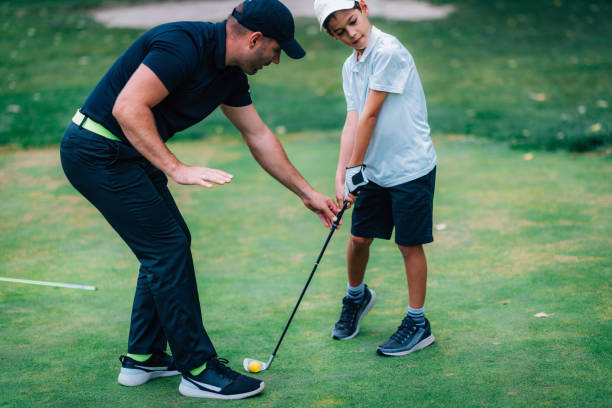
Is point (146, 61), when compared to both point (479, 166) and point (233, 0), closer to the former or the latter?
point (479, 166)

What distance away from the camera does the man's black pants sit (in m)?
2.97

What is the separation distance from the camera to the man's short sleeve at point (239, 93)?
3.21m

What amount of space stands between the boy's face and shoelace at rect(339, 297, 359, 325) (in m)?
1.24

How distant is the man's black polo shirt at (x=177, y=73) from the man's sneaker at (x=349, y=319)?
1216 millimetres

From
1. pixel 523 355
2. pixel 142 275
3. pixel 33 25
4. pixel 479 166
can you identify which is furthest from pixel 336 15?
pixel 33 25

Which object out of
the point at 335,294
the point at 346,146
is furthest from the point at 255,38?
the point at 335,294

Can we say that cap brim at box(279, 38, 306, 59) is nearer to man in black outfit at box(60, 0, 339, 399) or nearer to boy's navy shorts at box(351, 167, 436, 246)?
man in black outfit at box(60, 0, 339, 399)

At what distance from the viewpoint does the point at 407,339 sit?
11.1 ft

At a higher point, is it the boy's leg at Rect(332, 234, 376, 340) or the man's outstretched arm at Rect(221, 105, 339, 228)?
the man's outstretched arm at Rect(221, 105, 339, 228)

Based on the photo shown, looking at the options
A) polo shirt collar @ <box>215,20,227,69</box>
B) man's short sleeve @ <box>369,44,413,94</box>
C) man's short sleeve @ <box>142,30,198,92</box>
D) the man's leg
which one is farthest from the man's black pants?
man's short sleeve @ <box>369,44,413,94</box>

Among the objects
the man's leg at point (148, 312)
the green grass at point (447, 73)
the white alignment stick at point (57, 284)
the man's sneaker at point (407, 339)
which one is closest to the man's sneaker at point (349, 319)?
the man's sneaker at point (407, 339)

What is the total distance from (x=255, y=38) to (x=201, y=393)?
4.77 ft

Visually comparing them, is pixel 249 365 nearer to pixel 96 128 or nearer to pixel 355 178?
pixel 355 178

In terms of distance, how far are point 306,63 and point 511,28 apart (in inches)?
175
